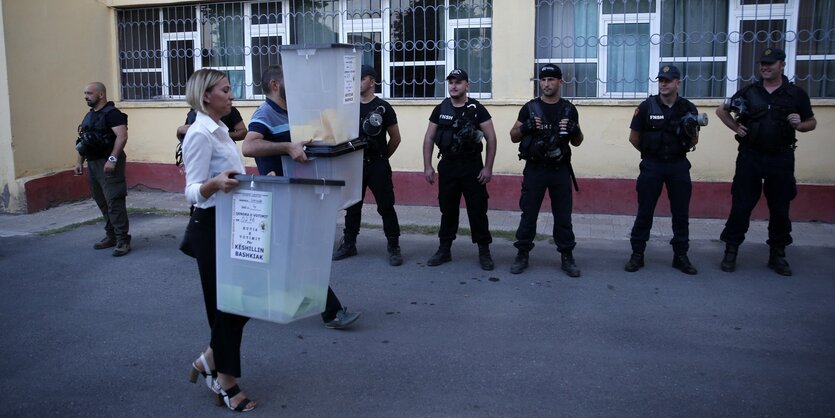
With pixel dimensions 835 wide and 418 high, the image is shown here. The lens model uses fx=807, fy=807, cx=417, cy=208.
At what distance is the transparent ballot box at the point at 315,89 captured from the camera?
191 inches

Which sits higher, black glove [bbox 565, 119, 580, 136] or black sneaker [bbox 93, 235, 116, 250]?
black glove [bbox 565, 119, 580, 136]

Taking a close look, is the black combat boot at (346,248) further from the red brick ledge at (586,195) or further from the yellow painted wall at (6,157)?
the yellow painted wall at (6,157)

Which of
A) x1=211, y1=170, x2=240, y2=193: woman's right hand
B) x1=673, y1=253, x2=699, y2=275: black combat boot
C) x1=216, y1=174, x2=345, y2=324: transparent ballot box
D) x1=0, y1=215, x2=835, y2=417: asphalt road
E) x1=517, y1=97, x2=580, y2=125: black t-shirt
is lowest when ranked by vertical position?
x1=0, y1=215, x2=835, y2=417: asphalt road

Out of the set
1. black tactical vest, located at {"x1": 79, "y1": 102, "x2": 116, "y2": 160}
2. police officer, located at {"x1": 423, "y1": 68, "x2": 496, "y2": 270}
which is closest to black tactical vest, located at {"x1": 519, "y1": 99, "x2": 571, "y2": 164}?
police officer, located at {"x1": 423, "y1": 68, "x2": 496, "y2": 270}

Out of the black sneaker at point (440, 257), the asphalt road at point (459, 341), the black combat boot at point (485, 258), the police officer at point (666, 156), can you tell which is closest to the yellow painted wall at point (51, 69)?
the asphalt road at point (459, 341)

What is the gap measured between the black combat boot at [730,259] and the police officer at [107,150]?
548cm

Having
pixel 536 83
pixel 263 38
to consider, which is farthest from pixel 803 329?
pixel 263 38

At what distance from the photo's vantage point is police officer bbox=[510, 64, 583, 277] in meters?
6.59

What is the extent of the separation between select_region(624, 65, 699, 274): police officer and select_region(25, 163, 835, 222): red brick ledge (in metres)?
2.14


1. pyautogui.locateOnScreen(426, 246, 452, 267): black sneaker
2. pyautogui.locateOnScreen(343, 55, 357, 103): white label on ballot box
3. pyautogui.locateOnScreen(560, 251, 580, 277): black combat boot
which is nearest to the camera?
pyautogui.locateOnScreen(343, 55, 357, 103): white label on ballot box

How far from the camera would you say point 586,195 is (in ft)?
30.0

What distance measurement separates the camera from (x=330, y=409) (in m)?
4.21

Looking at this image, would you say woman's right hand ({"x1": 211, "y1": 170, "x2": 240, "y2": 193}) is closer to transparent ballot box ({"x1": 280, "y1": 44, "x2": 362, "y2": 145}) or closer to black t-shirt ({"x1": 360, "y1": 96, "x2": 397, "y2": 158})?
transparent ballot box ({"x1": 280, "y1": 44, "x2": 362, "y2": 145})

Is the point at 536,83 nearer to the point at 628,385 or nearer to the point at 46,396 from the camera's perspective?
the point at 628,385
